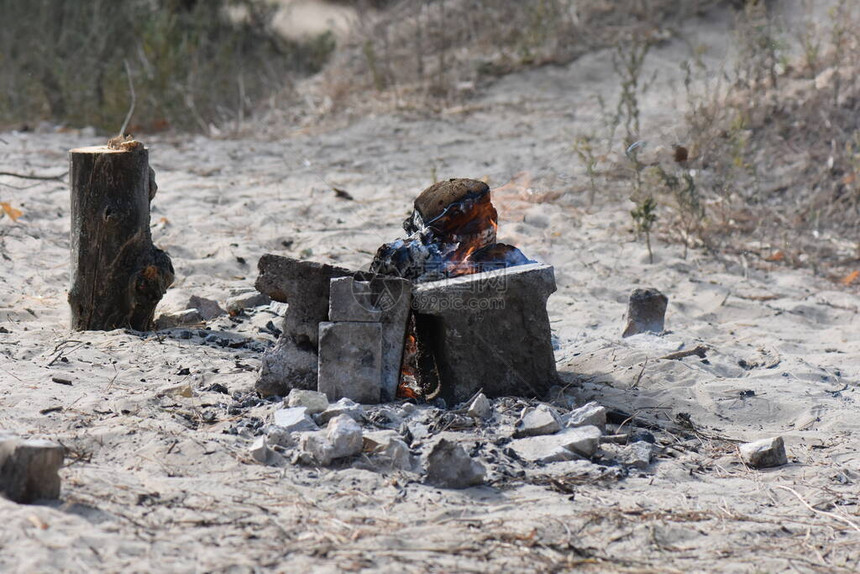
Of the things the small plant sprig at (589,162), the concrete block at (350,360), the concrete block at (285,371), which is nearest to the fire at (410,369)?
the concrete block at (350,360)

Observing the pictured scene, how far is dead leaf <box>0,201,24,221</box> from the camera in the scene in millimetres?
6412

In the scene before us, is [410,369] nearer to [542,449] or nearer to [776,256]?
[542,449]

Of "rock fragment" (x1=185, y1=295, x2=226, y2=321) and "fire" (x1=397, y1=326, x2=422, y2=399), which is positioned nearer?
Result: "fire" (x1=397, y1=326, x2=422, y2=399)

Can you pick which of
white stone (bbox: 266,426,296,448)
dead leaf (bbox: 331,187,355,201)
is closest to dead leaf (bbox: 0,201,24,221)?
dead leaf (bbox: 331,187,355,201)

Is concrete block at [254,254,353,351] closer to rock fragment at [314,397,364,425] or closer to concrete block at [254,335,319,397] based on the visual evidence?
concrete block at [254,335,319,397]

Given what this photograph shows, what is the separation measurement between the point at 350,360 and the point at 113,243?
1529 millimetres

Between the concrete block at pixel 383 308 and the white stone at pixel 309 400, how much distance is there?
303mm

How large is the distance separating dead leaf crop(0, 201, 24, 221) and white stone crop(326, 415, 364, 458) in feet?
13.1

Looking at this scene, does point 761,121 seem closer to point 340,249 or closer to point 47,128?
point 340,249

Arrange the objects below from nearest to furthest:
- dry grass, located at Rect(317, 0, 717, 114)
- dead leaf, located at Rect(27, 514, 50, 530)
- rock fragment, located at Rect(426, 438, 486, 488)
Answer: dead leaf, located at Rect(27, 514, 50, 530), rock fragment, located at Rect(426, 438, 486, 488), dry grass, located at Rect(317, 0, 717, 114)

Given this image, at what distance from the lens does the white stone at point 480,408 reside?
3.70 m

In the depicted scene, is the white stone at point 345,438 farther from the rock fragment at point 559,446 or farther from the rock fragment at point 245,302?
the rock fragment at point 245,302

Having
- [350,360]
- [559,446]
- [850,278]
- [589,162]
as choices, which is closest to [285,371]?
[350,360]

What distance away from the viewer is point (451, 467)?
3.18m
